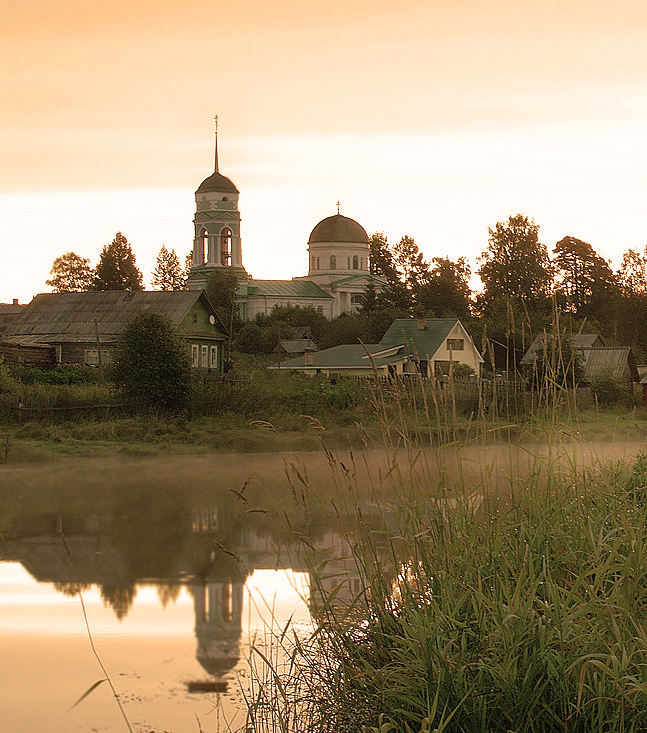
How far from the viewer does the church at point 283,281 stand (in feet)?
249

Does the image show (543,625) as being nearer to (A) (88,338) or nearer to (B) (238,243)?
(A) (88,338)

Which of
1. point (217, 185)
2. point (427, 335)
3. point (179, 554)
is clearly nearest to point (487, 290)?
point (427, 335)

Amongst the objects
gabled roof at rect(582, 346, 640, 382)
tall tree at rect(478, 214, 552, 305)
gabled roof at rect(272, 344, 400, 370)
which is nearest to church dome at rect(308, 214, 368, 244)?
tall tree at rect(478, 214, 552, 305)

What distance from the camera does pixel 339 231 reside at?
83.8m

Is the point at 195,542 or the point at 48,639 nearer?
the point at 48,639

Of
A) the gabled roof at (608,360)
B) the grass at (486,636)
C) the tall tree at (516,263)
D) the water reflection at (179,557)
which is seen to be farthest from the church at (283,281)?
the grass at (486,636)

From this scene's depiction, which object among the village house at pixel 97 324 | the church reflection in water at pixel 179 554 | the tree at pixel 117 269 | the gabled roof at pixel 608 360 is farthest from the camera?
the tree at pixel 117 269

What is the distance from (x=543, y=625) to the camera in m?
3.65

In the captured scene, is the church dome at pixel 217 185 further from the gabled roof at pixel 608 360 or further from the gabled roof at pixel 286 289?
the gabled roof at pixel 608 360

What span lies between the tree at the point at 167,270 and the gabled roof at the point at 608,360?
2046 inches

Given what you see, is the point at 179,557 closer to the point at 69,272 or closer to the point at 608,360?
the point at 608,360

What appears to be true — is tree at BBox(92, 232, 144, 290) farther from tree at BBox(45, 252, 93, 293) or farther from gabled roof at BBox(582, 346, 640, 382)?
gabled roof at BBox(582, 346, 640, 382)

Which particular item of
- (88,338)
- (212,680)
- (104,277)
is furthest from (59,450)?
(104,277)

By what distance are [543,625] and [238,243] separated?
7523cm
